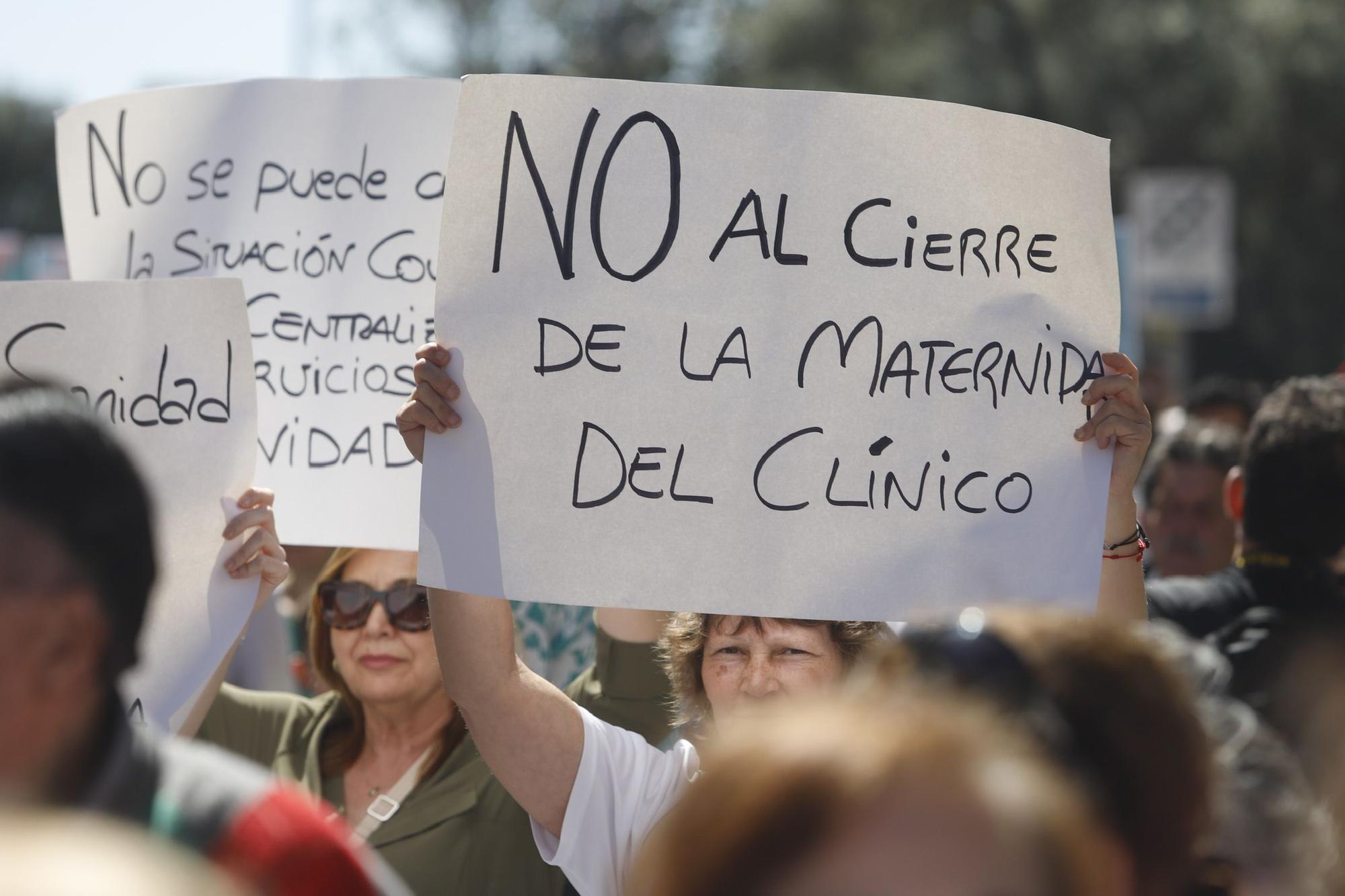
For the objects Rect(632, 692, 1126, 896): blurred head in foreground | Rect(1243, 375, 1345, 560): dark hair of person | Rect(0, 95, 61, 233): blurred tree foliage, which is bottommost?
Rect(632, 692, 1126, 896): blurred head in foreground

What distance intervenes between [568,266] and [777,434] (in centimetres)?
43

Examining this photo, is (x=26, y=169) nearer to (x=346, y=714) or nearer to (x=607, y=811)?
(x=346, y=714)

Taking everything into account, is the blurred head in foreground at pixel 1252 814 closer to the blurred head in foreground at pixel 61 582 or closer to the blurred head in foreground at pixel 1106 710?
the blurred head in foreground at pixel 1106 710

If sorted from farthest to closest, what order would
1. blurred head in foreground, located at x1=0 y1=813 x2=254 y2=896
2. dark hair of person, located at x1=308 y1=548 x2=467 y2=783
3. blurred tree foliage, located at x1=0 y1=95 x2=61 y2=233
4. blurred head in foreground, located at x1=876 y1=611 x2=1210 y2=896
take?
blurred tree foliage, located at x1=0 y1=95 x2=61 y2=233 → dark hair of person, located at x1=308 y1=548 x2=467 y2=783 → blurred head in foreground, located at x1=876 y1=611 x2=1210 y2=896 → blurred head in foreground, located at x1=0 y1=813 x2=254 y2=896

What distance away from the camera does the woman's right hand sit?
8.01ft

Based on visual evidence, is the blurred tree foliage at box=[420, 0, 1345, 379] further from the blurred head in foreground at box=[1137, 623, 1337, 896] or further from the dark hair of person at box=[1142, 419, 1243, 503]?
the blurred head in foreground at box=[1137, 623, 1337, 896]

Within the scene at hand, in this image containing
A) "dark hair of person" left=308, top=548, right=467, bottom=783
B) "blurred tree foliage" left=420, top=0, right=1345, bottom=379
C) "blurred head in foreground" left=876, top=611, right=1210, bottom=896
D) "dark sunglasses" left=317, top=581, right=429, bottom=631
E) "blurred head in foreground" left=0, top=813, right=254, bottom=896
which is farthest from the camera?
"blurred tree foliage" left=420, top=0, right=1345, bottom=379

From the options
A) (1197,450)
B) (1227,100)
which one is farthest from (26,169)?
(1197,450)

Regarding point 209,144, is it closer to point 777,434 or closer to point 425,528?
point 425,528

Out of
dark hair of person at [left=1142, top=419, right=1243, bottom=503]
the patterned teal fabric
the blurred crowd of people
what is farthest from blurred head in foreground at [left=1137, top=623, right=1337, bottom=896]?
dark hair of person at [left=1142, top=419, right=1243, bottom=503]

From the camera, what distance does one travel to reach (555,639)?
369cm

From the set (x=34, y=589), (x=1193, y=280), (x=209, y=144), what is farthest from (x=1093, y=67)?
(x=34, y=589)

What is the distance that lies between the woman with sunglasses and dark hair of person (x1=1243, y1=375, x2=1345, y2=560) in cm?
128

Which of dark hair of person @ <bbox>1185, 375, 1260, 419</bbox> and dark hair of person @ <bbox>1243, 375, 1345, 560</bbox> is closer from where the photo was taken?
dark hair of person @ <bbox>1243, 375, 1345, 560</bbox>
